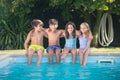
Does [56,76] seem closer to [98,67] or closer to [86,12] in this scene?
[98,67]

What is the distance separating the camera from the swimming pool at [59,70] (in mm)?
8156

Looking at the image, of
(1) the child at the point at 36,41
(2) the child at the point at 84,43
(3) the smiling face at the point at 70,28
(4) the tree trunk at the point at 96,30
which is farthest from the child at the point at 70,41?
(4) the tree trunk at the point at 96,30

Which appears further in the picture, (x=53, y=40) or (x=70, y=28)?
(x=53, y=40)

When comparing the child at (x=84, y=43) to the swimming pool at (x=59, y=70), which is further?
the child at (x=84, y=43)

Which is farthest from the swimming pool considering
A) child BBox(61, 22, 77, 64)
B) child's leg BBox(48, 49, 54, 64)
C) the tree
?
the tree

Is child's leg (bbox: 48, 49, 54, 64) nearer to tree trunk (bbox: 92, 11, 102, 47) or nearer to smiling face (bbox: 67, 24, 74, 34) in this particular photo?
smiling face (bbox: 67, 24, 74, 34)

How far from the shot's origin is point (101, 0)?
14188mm

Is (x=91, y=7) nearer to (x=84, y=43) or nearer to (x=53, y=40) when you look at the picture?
(x=53, y=40)

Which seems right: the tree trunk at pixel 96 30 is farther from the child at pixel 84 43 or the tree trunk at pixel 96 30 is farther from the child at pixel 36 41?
the child at pixel 84 43

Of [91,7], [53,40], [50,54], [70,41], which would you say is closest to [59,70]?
[50,54]

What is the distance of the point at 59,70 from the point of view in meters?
9.43

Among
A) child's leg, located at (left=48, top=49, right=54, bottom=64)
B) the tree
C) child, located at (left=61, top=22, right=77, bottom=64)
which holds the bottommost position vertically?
child's leg, located at (left=48, top=49, right=54, bottom=64)

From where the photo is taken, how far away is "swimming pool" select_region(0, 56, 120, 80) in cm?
816

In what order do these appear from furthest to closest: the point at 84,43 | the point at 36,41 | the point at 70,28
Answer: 1. the point at 36,41
2. the point at 70,28
3. the point at 84,43
